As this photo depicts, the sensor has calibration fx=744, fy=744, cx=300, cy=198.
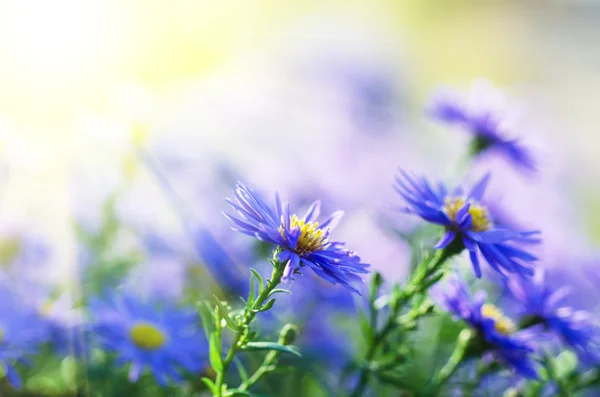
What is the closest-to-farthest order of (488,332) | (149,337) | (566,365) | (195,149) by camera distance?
(488,332)
(149,337)
(566,365)
(195,149)

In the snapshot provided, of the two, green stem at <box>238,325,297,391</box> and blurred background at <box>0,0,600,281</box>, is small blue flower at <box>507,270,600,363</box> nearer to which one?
blurred background at <box>0,0,600,281</box>

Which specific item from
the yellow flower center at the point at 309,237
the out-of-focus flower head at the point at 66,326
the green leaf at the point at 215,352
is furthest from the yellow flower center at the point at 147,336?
the yellow flower center at the point at 309,237

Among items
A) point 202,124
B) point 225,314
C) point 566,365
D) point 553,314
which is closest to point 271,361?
point 225,314

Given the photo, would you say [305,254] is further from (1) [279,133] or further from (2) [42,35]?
(2) [42,35]

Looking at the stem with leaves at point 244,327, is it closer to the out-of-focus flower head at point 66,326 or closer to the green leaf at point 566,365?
the out-of-focus flower head at point 66,326

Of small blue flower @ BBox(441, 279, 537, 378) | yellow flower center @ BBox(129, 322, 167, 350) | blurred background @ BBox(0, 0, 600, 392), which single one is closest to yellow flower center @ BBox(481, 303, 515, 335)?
small blue flower @ BBox(441, 279, 537, 378)

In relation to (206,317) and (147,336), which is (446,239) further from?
(147,336)
